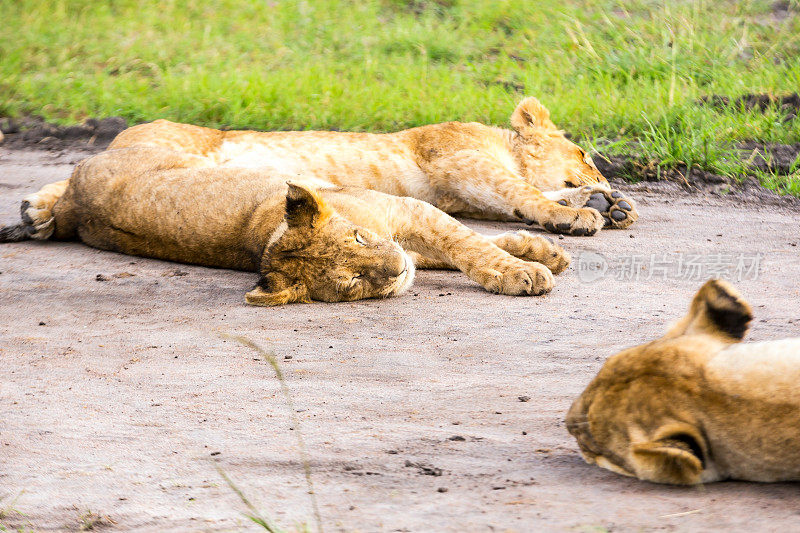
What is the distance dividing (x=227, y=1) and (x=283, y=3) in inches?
28.7

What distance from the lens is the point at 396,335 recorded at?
3.74 meters

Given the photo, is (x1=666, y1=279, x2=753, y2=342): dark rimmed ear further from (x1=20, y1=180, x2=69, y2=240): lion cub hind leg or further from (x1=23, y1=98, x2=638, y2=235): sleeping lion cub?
(x1=20, y1=180, x2=69, y2=240): lion cub hind leg

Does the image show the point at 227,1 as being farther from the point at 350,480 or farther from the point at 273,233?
the point at 350,480

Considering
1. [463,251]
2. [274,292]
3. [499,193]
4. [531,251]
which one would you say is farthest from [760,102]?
[274,292]

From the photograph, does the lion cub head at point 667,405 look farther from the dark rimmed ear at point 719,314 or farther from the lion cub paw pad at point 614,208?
the lion cub paw pad at point 614,208

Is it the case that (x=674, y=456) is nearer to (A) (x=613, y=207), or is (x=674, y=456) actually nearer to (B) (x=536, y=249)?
(B) (x=536, y=249)

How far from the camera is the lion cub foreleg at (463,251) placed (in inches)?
169

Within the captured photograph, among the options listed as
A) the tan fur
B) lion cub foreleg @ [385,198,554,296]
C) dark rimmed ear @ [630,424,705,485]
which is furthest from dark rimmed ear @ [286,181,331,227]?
dark rimmed ear @ [630,424,705,485]

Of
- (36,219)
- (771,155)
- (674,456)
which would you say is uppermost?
(674,456)

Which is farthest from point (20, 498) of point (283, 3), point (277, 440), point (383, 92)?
point (283, 3)

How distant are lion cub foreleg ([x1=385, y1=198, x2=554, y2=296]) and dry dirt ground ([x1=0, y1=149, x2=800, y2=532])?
84mm

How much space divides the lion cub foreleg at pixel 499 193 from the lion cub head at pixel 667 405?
119 inches

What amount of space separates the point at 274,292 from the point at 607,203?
7.80 feet

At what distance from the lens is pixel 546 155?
6281 mm
